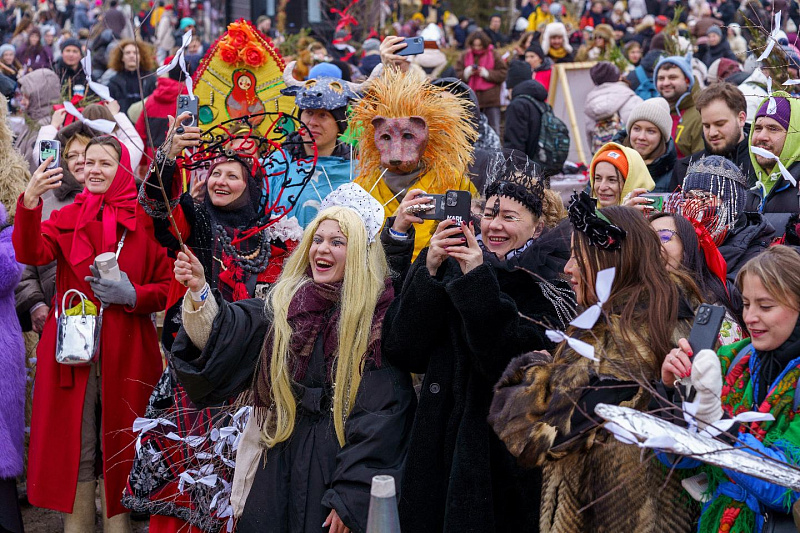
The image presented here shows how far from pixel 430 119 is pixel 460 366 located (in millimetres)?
1682

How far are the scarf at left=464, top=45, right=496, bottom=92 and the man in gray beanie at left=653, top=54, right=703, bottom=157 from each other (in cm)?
453

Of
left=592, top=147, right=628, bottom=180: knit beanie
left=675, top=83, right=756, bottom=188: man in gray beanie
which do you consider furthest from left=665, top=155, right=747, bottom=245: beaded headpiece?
left=675, top=83, right=756, bottom=188: man in gray beanie

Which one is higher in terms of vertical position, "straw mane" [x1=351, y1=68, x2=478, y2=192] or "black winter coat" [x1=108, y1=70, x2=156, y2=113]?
"straw mane" [x1=351, y1=68, x2=478, y2=192]

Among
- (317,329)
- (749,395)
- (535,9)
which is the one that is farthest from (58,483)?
(535,9)

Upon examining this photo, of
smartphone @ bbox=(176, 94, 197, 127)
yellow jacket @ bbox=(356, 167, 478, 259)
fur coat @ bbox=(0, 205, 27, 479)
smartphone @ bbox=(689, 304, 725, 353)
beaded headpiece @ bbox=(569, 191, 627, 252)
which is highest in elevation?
smartphone @ bbox=(176, 94, 197, 127)

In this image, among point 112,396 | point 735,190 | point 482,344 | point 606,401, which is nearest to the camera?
point 606,401

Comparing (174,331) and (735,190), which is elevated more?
(735,190)

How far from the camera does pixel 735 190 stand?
462cm

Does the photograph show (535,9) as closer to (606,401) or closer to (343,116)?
(343,116)

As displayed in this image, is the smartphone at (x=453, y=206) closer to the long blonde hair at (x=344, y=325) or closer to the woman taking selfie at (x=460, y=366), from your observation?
the woman taking selfie at (x=460, y=366)

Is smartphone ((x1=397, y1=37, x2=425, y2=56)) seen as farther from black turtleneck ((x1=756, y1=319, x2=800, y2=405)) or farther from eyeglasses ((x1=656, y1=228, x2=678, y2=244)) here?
black turtleneck ((x1=756, y1=319, x2=800, y2=405))

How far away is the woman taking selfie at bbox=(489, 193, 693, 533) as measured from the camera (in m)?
3.05

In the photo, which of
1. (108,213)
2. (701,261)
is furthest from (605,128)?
(701,261)

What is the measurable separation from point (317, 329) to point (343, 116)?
7.00 feet
